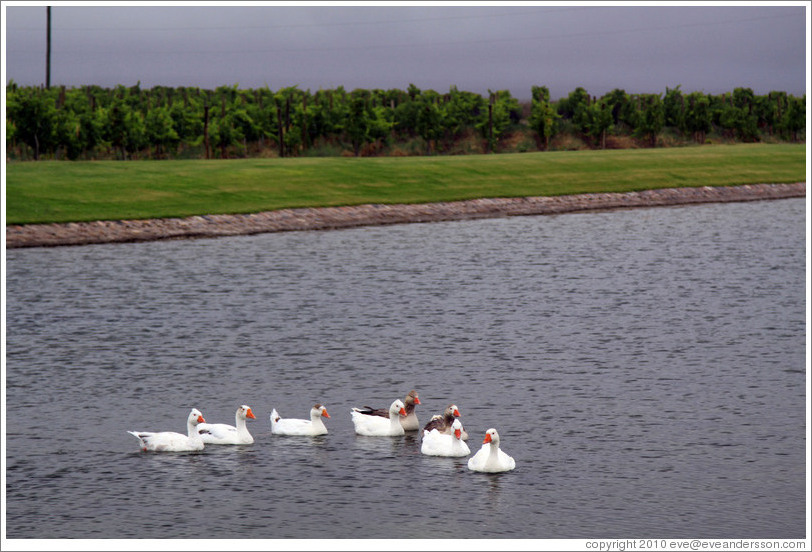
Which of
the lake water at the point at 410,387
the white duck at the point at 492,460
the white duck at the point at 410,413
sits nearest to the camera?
the lake water at the point at 410,387

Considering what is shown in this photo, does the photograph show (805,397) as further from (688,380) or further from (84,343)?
(84,343)

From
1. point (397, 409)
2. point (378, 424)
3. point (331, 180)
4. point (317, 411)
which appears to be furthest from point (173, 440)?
point (331, 180)

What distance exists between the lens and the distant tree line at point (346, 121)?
230 feet

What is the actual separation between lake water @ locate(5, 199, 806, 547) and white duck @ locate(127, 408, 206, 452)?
0.59 ft

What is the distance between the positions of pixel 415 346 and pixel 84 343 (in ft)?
22.3

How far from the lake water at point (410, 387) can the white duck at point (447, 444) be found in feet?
0.51

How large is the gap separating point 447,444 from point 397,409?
1.20 m

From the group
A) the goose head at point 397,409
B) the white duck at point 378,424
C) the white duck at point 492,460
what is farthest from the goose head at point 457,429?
the white duck at point 378,424

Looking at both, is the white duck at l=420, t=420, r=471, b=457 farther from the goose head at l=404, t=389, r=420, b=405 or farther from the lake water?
the goose head at l=404, t=389, r=420, b=405

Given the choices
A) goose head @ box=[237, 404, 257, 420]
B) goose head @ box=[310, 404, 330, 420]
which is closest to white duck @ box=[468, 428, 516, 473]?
goose head @ box=[310, 404, 330, 420]

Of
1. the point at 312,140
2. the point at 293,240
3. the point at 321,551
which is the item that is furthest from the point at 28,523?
the point at 312,140

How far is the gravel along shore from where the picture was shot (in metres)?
41.5

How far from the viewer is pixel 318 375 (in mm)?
20328

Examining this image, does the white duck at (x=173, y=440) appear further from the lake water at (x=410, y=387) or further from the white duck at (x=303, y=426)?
the white duck at (x=303, y=426)
